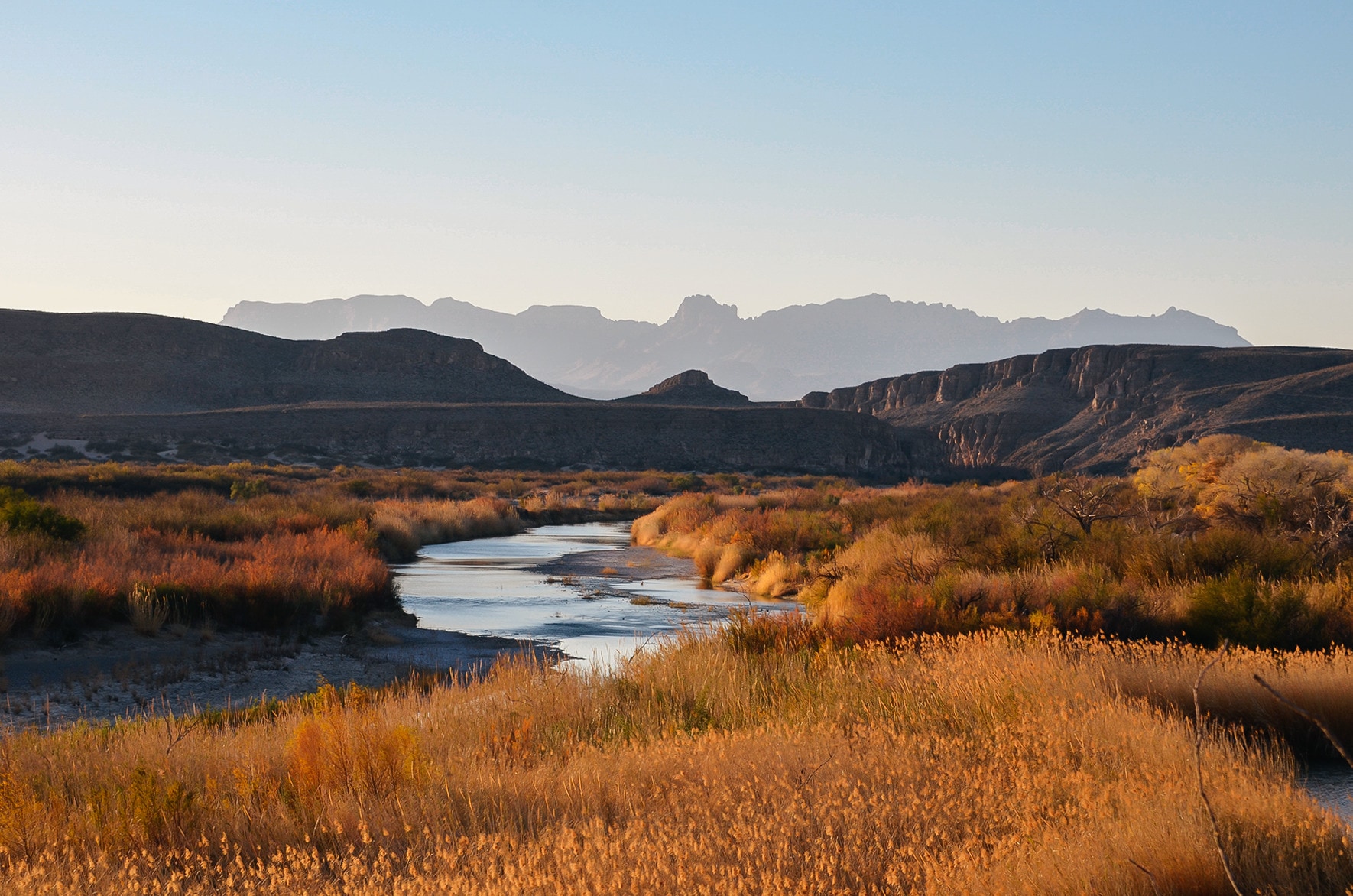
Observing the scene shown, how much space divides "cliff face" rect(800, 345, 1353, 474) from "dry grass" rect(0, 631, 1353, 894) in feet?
229

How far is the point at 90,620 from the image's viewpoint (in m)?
14.4

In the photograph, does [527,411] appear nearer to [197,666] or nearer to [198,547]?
[198,547]

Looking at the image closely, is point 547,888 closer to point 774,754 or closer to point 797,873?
point 797,873

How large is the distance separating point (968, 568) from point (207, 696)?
1134 centimetres

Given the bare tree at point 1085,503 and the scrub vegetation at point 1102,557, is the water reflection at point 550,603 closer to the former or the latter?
the scrub vegetation at point 1102,557

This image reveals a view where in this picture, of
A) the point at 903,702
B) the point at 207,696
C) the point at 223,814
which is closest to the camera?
the point at 223,814

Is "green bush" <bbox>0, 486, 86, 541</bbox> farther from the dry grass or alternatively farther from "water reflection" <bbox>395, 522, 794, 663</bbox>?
the dry grass

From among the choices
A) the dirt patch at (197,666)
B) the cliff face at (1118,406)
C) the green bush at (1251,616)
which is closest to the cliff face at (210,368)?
the cliff face at (1118,406)

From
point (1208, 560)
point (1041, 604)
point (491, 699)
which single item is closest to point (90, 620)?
point (491, 699)

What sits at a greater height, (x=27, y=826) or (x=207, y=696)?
(x=27, y=826)

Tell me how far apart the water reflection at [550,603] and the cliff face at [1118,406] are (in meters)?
58.4

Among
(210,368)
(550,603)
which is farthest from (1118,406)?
(550,603)

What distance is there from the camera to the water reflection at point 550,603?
17016 mm

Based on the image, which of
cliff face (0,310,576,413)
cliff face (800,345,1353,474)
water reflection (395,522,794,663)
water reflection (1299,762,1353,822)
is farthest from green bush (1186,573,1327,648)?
cliff face (0,310,576,413)
